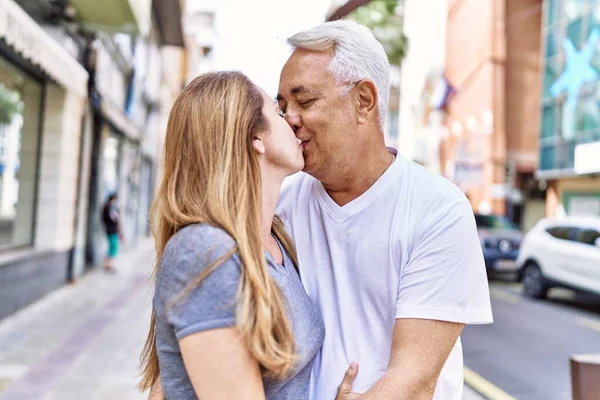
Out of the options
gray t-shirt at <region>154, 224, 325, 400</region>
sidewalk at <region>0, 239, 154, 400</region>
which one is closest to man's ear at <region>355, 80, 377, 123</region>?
gray t-shirt at <region>154, 224, 325, 400</region>

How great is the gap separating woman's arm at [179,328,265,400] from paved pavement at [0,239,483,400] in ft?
6.77

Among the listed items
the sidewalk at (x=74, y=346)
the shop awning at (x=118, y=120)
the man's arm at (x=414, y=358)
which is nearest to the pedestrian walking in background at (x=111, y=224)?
the shop awning at (x=118, y=120)

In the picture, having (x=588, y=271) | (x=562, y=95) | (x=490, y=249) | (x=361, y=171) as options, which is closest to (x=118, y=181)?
(x=490, y=249)

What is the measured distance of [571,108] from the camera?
65.3ft

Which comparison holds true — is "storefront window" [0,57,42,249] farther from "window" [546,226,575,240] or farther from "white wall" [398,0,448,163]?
"white wall" [398,0,448,163]

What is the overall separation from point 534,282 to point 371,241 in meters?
10.8

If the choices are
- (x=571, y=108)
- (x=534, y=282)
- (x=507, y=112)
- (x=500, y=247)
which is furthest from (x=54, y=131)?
(x=507, y=112)

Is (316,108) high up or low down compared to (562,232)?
up

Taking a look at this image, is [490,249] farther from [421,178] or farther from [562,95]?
[421,178]

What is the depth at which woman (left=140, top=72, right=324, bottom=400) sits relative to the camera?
1254 mm

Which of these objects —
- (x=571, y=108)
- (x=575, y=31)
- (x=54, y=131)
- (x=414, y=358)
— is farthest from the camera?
(x=571, y=108)

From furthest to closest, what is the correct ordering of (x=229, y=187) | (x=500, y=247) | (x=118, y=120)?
(x=500, y=247) → (x=118, y=120) → (x=229, y=187)

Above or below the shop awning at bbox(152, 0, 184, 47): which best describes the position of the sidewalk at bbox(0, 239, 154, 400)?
below

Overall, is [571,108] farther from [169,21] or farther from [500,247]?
[169,21]
